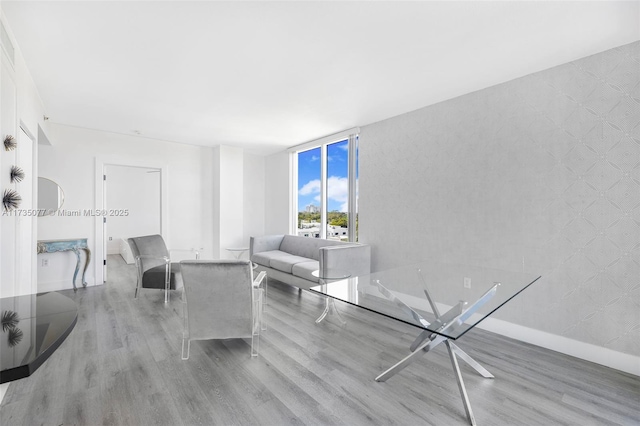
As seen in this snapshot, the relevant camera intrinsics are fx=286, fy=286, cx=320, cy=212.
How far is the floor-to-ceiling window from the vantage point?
4820mm

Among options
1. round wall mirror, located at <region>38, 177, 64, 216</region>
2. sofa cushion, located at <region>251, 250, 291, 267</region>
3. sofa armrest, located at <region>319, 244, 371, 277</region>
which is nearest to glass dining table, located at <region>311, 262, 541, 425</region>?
sofa armrest, located at <region>319, 244, 371, 277</region>

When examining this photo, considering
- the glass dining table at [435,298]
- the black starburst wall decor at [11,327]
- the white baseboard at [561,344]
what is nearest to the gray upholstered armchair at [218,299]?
the glass dining table at [435,298]

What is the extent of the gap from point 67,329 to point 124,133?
16.3 feet

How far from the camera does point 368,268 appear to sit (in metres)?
4.23

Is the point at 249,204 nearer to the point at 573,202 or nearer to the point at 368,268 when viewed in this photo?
the point at 368,268

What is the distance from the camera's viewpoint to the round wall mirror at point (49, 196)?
438cm

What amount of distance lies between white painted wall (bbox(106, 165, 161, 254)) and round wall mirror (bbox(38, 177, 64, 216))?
3.59 m

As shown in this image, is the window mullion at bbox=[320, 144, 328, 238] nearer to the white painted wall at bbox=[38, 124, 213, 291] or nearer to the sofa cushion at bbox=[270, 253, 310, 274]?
the sofa cushion at bbox=[270, 253, 310, 274]

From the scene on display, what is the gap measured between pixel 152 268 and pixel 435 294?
12.6 ft

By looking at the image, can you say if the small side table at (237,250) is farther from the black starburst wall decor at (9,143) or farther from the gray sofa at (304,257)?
the black starburst wall decor at (9,143)

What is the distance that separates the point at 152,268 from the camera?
415 cm

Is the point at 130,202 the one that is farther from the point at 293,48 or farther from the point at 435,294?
the point at 435,294

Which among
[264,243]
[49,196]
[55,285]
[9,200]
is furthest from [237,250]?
[9,200]

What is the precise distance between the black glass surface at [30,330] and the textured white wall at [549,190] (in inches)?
135
